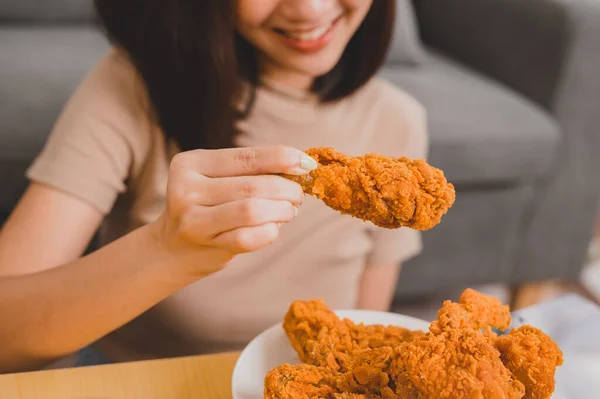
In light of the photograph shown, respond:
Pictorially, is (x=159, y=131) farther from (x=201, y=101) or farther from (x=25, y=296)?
(x=25, y=296)

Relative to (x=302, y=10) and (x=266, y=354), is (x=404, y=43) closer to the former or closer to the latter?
(x=302, y=10)

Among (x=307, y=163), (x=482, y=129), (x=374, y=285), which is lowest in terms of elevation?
(x=374, y=285)

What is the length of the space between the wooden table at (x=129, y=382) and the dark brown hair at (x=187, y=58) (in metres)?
0.38

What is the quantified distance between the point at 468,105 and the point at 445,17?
62 cm

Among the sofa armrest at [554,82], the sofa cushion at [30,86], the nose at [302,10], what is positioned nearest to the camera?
the nose at [302,10]

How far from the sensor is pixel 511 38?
1878mm

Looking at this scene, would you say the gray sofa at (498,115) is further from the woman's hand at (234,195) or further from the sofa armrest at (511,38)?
the woman's hand at (234,195)

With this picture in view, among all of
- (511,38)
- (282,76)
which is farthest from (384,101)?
(511,38)

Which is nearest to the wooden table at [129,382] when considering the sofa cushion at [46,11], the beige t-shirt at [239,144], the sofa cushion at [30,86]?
the beige t-shirt at [239,144]

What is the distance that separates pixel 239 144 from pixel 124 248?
38 centimetres

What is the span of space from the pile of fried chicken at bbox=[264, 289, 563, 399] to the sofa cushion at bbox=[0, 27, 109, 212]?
0.98m

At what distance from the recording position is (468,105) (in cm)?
171

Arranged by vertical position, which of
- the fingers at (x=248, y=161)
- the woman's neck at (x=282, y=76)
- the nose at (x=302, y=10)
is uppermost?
the nose at (x=302, y=10)

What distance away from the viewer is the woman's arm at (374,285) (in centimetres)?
116
